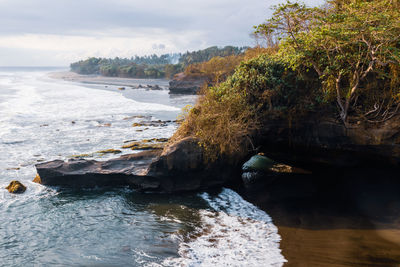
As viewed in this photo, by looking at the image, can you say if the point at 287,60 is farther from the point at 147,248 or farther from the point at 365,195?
the point at 147,248

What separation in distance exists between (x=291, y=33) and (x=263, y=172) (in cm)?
722

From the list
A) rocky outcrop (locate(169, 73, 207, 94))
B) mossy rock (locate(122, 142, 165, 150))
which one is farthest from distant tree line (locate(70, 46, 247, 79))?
mossy rock (locate(122, 142, 165, 150))

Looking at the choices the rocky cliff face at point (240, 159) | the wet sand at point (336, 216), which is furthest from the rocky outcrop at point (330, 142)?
the wet sand at point (336, 216)

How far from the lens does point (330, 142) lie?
1420 centimetres

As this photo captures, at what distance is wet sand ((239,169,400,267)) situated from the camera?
31.2 feet

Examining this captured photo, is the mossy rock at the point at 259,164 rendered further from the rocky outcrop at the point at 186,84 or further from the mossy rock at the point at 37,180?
the rocky outcrop at the point at 186,84

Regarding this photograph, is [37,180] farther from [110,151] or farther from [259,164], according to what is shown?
[259,164]

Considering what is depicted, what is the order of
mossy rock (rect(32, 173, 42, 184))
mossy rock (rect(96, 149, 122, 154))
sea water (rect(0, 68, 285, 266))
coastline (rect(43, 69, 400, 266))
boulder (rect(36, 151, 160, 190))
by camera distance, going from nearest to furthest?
coastline (rect(43, 69, 400, 266)), sea water (rect(0, 68, 285, 266)), boulder (rect(36, 151, 160, 190)), mossy rock (rect(32, 173, 42, 184)), mossy rock (rect(96, 149, 122, 154))

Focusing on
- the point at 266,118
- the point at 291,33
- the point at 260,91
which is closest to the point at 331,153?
the point at 266,118

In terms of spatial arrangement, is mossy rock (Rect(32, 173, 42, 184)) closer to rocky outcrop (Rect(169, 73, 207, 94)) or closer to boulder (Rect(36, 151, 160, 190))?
boulder (Rect(36, 151, 160, 190))

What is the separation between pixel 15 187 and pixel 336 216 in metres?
14.2

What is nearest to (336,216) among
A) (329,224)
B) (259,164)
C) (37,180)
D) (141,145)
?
(329,224)

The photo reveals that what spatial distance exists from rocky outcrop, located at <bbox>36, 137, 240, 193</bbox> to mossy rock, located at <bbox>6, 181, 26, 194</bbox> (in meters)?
0.92

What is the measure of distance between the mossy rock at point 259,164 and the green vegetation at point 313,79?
3.18 meters
